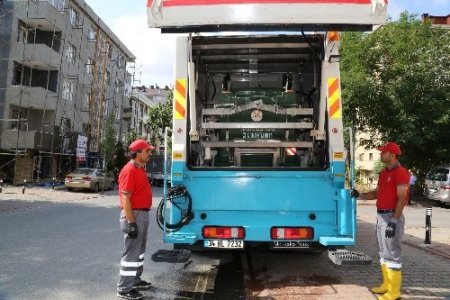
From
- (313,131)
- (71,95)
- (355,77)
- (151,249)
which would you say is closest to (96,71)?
(71,95)

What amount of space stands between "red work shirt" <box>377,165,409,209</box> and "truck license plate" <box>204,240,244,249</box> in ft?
5.78

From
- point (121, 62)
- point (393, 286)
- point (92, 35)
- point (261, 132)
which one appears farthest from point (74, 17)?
point (393, 286)

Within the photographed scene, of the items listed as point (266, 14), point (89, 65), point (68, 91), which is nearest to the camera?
point (266, 14)

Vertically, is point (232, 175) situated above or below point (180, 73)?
below

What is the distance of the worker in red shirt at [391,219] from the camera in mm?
5238

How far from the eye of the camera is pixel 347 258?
5.20m

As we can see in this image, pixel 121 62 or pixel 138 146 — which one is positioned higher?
pixel 121 62

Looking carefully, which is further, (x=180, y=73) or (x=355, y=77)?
(x=355, y=77)

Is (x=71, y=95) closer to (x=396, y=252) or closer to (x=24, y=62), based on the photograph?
(x=24, y=62)

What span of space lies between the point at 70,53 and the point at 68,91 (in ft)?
9.72

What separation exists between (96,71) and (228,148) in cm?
3584

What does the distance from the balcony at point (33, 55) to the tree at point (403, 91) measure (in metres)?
18.2

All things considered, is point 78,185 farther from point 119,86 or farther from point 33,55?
point 119,86

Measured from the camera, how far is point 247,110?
6949 millimetres
